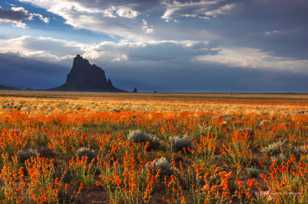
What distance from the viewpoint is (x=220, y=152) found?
791 centimetres

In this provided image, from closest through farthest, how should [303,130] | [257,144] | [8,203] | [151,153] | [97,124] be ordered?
[8,203], [151,153], [257,144], [303,130], [97,124]

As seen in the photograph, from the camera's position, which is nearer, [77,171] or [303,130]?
[77,171]

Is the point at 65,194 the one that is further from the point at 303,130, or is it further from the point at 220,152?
the point at 303,130

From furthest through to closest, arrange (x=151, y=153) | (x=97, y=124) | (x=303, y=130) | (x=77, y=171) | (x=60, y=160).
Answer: (x=97, y=124) < (x=303, y=130) < (x=151, y=153) < (x=60, y=160) < (x=77, y=171)

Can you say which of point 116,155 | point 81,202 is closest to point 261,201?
point 81,202

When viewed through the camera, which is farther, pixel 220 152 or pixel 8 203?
pixel 220 152

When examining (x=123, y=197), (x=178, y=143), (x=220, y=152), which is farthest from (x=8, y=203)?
(x=220, y=152)

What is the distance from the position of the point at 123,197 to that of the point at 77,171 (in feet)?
5.13

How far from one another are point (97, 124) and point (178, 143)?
633 cm

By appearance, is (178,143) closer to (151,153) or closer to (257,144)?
(151,153)

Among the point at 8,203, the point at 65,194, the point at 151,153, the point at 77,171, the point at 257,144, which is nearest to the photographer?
the point at 8,203

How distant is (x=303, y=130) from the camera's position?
12383 millimetres

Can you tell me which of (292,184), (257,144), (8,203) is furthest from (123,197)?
(257,144)

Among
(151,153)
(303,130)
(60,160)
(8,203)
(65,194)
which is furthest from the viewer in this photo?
(303,130)
